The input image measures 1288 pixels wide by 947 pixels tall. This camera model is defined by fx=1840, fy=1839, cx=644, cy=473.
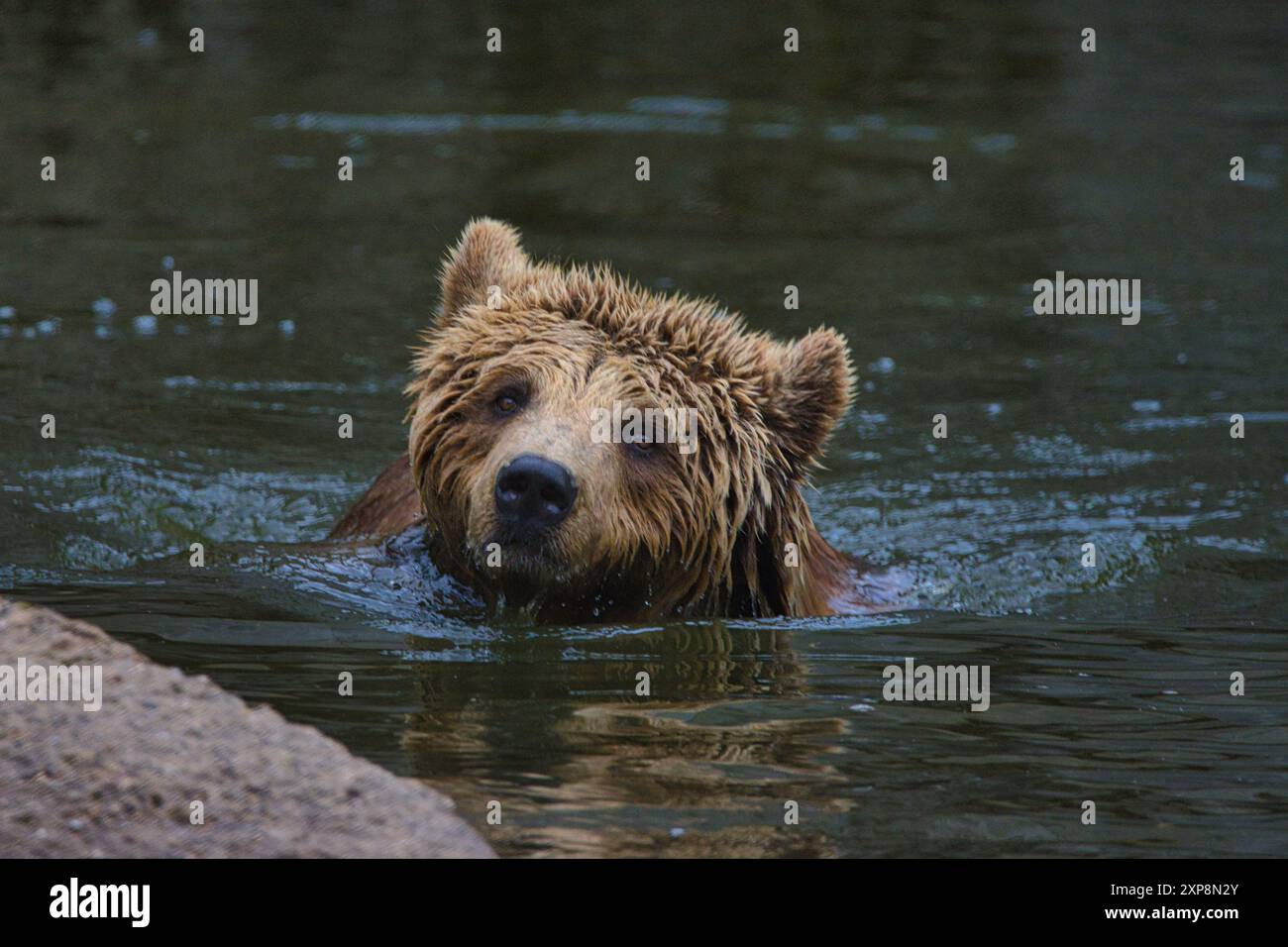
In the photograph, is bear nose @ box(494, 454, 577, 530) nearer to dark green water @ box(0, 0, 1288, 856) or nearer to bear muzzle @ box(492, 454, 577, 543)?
bear muzzle @ box(492, 454, 577, 543)

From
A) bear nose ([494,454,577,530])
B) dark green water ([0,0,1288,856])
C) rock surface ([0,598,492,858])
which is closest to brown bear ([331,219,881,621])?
bear nose ([494,454,577,530])

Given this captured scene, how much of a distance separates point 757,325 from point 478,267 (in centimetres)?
602

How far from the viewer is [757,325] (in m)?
13.3

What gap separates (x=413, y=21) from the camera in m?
23.0

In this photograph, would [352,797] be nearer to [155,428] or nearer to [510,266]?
[510,266]

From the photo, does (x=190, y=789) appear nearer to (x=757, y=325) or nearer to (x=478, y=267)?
(x=478, y=267)

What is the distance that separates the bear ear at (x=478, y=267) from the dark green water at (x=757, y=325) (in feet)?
3.77

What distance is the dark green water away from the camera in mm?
5734

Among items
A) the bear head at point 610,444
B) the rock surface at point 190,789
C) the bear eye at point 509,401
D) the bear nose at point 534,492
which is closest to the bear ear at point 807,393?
the bear head at point 610,444

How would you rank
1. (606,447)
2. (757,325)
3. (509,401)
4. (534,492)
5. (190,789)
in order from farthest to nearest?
(757,325)
(509,401)
(606,447)
(534,492)
(190,789)

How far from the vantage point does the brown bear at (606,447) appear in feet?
21.2

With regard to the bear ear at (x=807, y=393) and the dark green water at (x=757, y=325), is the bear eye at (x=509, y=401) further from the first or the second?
the bear ear at (x=807, y=393)

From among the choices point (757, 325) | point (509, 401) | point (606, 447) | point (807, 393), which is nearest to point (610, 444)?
point (606, 447)

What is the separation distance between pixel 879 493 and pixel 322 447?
10.8 feet
